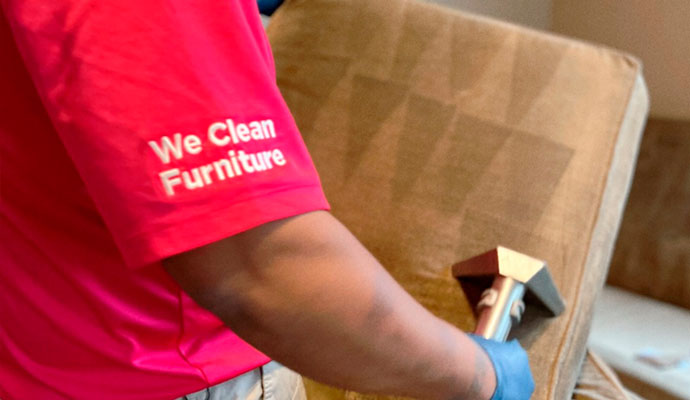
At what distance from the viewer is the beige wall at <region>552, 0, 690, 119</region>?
171 cm

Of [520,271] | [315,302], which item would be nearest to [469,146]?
[520,271]

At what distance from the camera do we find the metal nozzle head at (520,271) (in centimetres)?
76

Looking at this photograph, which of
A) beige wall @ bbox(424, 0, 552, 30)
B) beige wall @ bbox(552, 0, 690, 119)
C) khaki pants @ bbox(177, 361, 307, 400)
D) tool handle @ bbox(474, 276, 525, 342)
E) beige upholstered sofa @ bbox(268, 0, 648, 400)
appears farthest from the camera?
beige wall @ bbox(424, 0, 552, 30)

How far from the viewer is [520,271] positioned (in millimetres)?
757

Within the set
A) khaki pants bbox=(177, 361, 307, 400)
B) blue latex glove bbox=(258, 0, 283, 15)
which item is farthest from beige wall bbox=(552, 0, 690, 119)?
khaki pants bbox=(177, 361, 307, 400)

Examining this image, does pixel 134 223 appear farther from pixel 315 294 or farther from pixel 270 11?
pixel 270 11

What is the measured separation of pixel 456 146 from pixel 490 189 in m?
0.09

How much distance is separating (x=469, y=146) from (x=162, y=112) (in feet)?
2.23

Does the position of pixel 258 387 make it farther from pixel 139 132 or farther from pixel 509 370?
pixel 139 132

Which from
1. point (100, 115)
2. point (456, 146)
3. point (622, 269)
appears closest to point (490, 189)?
point (456, 146)

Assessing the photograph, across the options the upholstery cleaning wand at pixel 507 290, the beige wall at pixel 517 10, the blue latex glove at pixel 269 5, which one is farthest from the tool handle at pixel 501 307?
the beige wall at pixel 517 10

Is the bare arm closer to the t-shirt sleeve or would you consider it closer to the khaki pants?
the t-shirt sleeve

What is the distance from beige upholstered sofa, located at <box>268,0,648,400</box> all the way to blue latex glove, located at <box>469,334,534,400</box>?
0.18 meters

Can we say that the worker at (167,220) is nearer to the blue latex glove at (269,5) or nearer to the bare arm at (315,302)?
the bare arm at (315,302)
